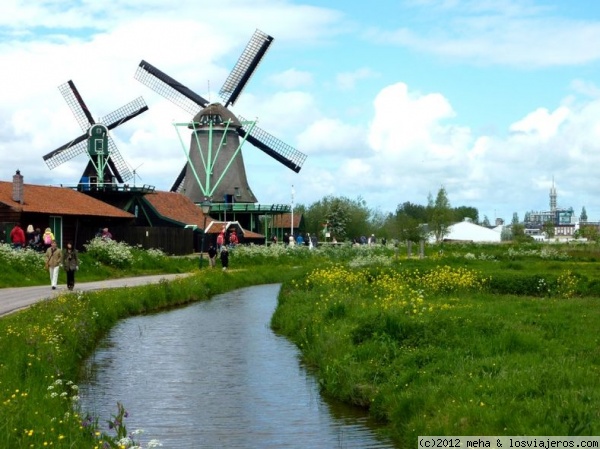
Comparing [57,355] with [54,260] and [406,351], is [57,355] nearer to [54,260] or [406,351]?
[406,351]

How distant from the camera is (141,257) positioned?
45812mm

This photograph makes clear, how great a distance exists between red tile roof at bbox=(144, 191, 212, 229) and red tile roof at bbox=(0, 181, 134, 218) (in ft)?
31.1

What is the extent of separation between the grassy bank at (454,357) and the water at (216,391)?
52 cm

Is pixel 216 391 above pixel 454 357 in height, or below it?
below

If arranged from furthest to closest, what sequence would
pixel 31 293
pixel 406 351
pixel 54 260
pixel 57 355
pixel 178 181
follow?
pixel 178 181 < pixel 54 260 < pixel 31 293 < pixel 57 355 < pixel 406 351

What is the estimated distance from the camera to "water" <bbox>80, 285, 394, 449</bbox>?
12531 mm

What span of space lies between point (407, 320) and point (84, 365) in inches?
248

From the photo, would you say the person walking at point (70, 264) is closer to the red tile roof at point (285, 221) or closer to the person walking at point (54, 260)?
the person walking at point (54, 260)

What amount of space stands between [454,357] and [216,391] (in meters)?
4.19

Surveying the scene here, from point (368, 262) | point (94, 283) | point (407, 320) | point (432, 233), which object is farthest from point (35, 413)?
point (432, 233)

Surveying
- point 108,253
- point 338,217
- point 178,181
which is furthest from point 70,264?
point 338,217

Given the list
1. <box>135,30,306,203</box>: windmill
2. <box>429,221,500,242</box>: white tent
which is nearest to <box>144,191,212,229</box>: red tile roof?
<box>135,30,306,203</box>: windmill

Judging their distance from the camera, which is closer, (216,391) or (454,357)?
(454,357)

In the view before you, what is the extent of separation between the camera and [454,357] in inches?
541
